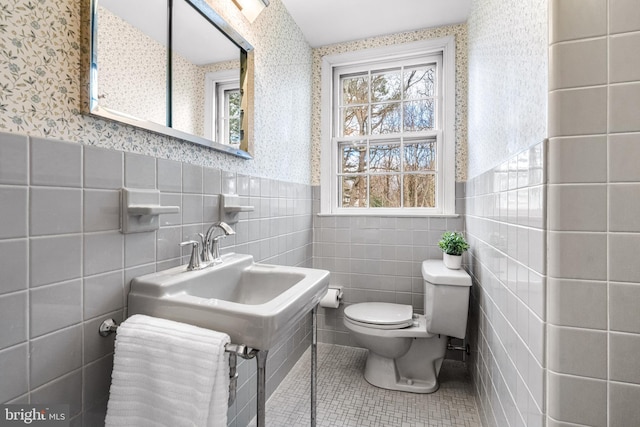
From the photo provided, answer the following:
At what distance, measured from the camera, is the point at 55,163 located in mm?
683

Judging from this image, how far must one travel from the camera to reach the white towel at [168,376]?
0.67 m

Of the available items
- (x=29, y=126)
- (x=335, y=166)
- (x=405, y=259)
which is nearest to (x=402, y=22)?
(x=335, y=166)

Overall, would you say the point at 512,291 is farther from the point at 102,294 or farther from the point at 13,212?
the point at 13,212

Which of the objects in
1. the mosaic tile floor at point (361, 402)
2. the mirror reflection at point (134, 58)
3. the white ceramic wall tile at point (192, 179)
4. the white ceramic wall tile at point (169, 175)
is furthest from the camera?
the mosaic tile floor at point (361, 402)

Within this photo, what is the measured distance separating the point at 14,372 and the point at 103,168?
497mm

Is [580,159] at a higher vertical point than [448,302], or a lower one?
higher

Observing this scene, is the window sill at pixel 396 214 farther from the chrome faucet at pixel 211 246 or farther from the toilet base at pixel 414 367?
the chrome faucet at pixel 211 246

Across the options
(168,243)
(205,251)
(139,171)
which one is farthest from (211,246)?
(139,171)

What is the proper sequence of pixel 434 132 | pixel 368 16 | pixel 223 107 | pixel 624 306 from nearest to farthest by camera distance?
pixel 624 306 < pixel 223 107 < pixel 368 16 < pixel 434 132

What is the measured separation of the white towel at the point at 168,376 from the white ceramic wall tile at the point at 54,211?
289mm

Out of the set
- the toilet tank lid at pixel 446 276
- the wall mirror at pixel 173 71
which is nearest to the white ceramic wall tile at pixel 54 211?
the wall mirror at pixel 173 71

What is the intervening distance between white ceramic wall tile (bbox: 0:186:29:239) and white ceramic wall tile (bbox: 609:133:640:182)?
136 cm

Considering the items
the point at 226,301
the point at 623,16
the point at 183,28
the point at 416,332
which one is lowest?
the point at 416,332

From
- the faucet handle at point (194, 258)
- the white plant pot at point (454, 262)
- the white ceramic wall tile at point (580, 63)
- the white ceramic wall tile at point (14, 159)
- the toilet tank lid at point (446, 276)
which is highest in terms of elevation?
the white ceramic wall tile at point (580, 63)
